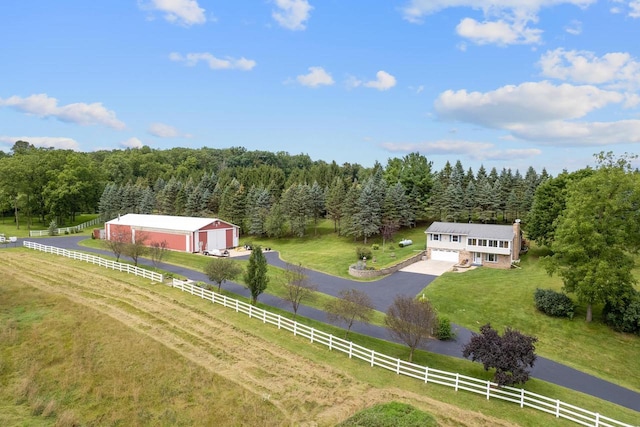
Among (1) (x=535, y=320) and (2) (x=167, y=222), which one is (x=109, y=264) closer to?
(2) (x=167, y=222)

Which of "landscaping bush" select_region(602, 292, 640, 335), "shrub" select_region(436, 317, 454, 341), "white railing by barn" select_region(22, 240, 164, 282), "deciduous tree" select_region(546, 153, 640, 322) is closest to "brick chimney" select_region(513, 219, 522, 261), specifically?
"deciduous tree" select_region(546, 153, 640, 322)

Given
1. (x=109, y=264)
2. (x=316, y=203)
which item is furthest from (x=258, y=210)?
(x=109, y=264)

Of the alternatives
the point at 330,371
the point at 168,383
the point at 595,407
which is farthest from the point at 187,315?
the point at 595,407

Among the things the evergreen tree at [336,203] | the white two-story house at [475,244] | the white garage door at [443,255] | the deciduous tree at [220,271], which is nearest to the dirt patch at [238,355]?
the deciduous tree at [220,271]

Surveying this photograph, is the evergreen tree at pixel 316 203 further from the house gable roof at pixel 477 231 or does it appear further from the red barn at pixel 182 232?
the house gable roof at pixel 477 231

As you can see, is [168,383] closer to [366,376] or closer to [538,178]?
[366,376]

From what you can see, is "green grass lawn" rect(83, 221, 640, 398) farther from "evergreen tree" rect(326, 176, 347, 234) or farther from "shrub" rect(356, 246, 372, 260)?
"evergreen tree" rect(326, 176, 347, 234)

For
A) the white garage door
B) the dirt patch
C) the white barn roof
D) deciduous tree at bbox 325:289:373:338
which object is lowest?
the dirt patch
